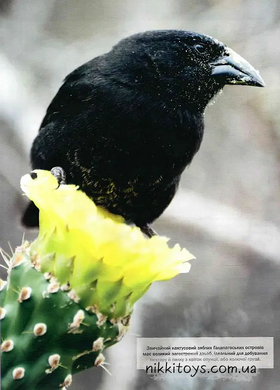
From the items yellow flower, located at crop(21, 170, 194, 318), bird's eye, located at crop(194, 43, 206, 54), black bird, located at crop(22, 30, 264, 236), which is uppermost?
bird's eye, located at crop(194, 43, 206, 54)

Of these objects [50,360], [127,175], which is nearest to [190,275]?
[127,175]

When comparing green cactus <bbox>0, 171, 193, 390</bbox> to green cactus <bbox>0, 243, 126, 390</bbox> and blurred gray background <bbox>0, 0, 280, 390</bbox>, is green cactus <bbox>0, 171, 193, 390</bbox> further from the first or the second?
blurred gray background <bbox>0, 0, 280, 390</bbox>

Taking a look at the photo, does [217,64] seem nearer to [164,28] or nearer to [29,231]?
[164,28]

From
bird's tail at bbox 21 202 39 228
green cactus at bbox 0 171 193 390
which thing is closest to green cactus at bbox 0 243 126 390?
green cactus at bbox 0 171 193 390

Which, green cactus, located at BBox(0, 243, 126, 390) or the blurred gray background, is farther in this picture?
the blurred gray background

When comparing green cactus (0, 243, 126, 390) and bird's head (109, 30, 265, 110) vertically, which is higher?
bird's head (109, 30, 265, 110)

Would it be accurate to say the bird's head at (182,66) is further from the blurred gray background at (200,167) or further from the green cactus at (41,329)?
the green cactus at (41,329)

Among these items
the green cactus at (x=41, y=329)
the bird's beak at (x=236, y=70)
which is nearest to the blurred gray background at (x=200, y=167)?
the bird's beak at (x=236, y=70)

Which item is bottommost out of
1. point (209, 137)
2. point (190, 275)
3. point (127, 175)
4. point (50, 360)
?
point (50, 360)
